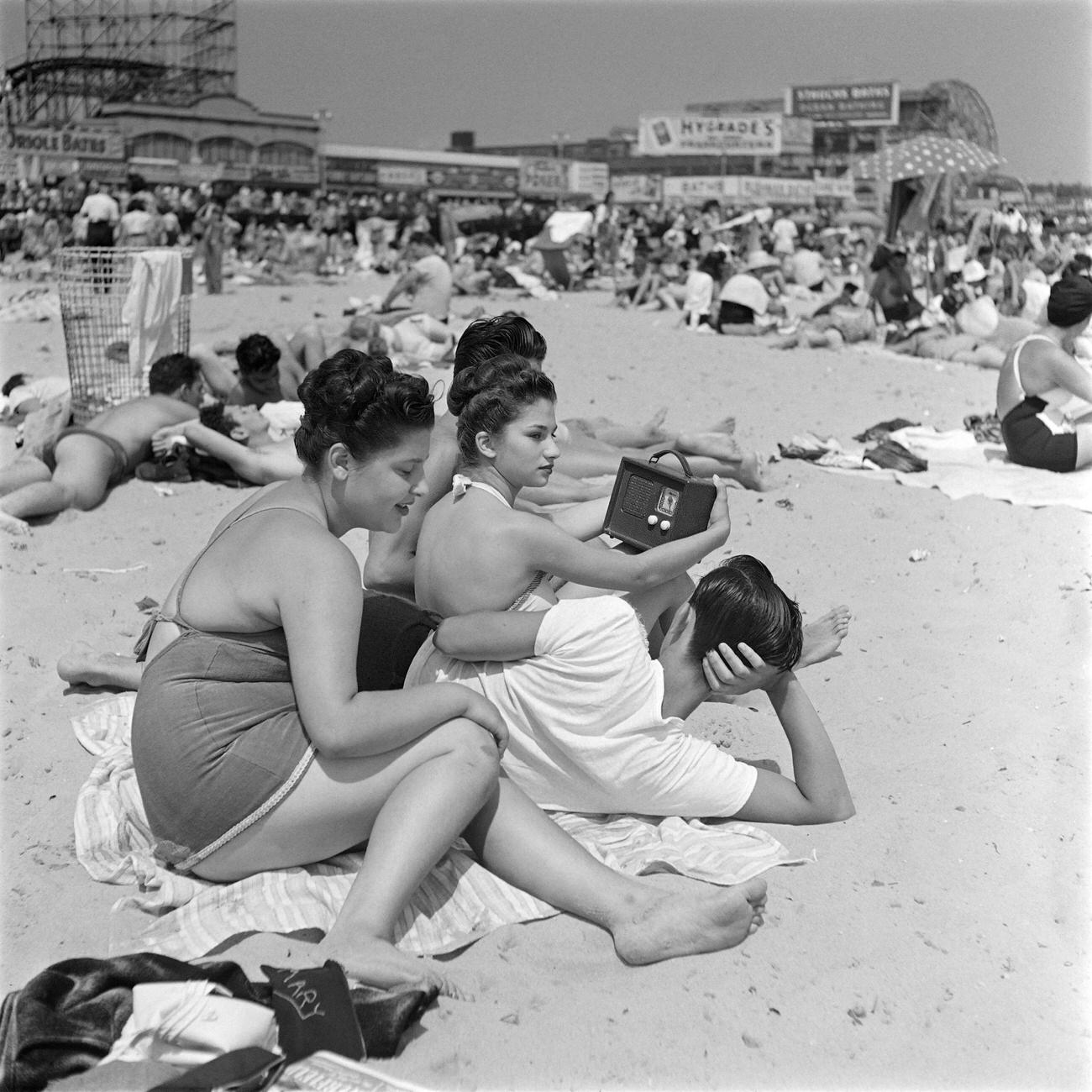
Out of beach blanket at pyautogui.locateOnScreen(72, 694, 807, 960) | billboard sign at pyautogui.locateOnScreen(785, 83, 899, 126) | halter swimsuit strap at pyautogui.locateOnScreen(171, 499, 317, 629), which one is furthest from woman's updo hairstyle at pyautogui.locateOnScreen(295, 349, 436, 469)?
billboard sign at pyautogui.locateOnScreen(785, 83, 899, 126)

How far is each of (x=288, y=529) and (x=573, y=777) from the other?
2.96ft

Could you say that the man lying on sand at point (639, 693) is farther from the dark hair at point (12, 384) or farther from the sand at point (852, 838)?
the dark hair at point (12, 384)

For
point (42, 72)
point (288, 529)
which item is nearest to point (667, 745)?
point (288, 529)

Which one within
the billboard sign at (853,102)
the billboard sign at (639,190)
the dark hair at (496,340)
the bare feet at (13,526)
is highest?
Answer: the billboard sign at (853,102)

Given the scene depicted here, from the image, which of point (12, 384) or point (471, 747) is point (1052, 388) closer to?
point (471, 747)

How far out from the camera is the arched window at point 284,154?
3891cm

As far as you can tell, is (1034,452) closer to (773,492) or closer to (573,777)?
(773,492)

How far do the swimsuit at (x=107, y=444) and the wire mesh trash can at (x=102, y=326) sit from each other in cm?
140

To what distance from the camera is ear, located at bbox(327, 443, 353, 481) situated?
239 centimetres

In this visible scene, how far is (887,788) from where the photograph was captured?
3117 millimetres

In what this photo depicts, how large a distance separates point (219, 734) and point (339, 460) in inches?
22.8

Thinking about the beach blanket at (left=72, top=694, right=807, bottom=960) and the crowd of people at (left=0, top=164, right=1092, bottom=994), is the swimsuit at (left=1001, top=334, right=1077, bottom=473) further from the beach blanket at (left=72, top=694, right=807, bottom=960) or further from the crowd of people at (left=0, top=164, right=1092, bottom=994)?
the beach blanket at (left=72, top=694, right=807, bottom=960)

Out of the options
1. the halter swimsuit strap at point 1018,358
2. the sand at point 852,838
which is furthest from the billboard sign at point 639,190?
the sand at point 852,838

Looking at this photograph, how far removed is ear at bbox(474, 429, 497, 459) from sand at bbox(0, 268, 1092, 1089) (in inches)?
43.3
